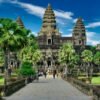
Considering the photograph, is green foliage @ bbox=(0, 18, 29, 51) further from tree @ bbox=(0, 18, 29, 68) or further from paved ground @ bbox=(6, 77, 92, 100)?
paved ground @ bbox=(6, 77, 92, 100)

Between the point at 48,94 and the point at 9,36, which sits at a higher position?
the point at 9,36

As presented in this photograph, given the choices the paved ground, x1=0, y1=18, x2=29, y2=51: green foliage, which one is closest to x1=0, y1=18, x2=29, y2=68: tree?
x1=0, y1=18, x2=29, y2=51: green foliage

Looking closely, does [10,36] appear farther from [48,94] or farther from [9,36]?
[48,94]

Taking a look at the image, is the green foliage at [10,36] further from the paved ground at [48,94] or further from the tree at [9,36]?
the paved ground at [48,94]

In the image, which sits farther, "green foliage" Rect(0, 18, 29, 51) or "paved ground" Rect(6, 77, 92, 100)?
"green foliage" Rect(0, 18, 29, 51)

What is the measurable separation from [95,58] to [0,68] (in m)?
51.2

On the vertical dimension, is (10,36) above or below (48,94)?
above

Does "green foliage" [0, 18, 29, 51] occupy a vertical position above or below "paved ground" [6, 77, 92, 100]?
above

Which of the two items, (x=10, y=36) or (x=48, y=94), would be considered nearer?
(x=48, y=94)

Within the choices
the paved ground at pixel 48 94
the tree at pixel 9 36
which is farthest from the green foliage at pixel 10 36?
the paved ground at pixel 48 94

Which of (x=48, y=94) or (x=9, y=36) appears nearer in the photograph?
(x=48, y=94)

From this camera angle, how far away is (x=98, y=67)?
182 m

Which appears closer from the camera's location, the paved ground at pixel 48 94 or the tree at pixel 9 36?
the paved ground at pixel 48 94

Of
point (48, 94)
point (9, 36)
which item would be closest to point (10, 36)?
point (9, 36)
